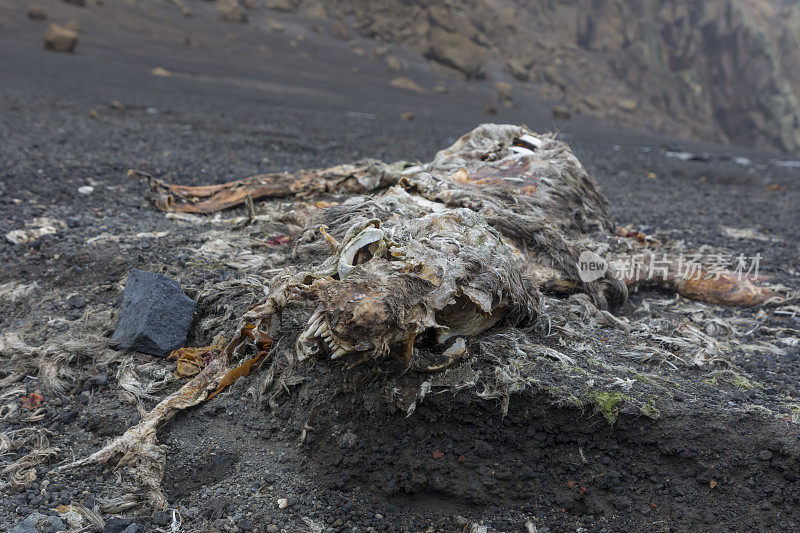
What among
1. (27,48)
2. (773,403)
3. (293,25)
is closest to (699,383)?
(773,403)

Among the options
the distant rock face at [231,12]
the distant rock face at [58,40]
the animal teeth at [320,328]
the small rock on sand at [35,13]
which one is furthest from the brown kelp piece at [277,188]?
the distant rock face at [231,12]

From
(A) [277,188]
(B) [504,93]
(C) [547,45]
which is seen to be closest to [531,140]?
(A) [277,188]

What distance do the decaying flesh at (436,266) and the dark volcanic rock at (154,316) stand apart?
439mm

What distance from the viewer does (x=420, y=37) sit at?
26734 mm

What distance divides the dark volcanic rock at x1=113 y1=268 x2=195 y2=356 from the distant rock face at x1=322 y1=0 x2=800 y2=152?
27.5 metres

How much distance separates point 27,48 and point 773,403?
17.4 metres

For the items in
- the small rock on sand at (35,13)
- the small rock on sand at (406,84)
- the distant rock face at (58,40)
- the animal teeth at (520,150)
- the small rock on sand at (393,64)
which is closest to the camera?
the animal teeth at (520,150)

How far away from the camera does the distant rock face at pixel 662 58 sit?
30.4m

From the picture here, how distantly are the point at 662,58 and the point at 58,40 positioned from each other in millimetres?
32898

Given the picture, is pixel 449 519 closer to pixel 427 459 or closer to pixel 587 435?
pixel 427 459

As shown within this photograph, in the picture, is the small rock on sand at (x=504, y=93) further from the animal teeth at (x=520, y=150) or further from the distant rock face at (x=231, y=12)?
the animal teeth at (x=520, y=150)

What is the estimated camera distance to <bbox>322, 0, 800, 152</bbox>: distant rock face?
99.6 feet

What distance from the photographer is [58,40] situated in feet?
51.0

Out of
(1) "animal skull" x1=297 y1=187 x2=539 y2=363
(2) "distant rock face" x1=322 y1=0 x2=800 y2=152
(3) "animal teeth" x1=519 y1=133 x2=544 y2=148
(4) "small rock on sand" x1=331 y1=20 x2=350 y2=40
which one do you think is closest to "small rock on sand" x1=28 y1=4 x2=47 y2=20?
(4) "small rock on sand" x1=331 y1=20 x2=350 y2=40
